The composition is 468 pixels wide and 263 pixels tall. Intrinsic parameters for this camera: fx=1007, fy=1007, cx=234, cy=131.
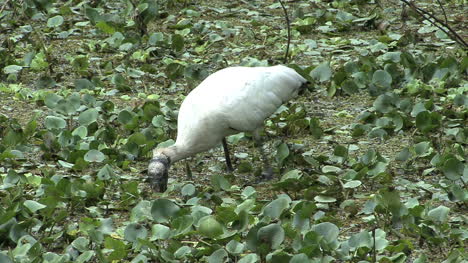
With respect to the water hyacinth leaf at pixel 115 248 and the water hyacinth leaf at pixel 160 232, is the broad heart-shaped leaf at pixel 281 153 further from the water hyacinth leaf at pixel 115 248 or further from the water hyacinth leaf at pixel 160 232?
the water hyacinth leaf at pixel 115 248

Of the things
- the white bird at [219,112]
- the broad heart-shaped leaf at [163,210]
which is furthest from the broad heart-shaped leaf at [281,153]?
the broad heart-shaped leaf at [163,210]

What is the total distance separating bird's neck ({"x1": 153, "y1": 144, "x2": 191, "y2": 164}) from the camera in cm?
676

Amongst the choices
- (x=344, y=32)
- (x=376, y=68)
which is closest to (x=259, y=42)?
(x=344, y=32)

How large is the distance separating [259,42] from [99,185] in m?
3.96

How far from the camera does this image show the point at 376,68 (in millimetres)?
8734

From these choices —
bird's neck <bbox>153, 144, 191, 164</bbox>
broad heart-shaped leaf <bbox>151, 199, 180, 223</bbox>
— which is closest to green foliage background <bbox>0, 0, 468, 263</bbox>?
broad heart-shaped leaf <bbox>151, 199, 180, 223</bbox>

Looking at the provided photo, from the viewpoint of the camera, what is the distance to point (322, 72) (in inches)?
336

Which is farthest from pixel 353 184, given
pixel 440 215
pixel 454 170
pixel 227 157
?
pixel 227 157

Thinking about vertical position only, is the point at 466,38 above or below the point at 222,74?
below

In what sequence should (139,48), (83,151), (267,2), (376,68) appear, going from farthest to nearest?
(267,2)
(139,48)
(376,68)
(83,151)

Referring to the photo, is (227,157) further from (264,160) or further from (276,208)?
(276,208)

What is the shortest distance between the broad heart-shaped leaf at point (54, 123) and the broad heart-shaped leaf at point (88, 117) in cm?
15

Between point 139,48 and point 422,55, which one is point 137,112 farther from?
point 422,55

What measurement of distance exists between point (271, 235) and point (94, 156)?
2066 millimetres
